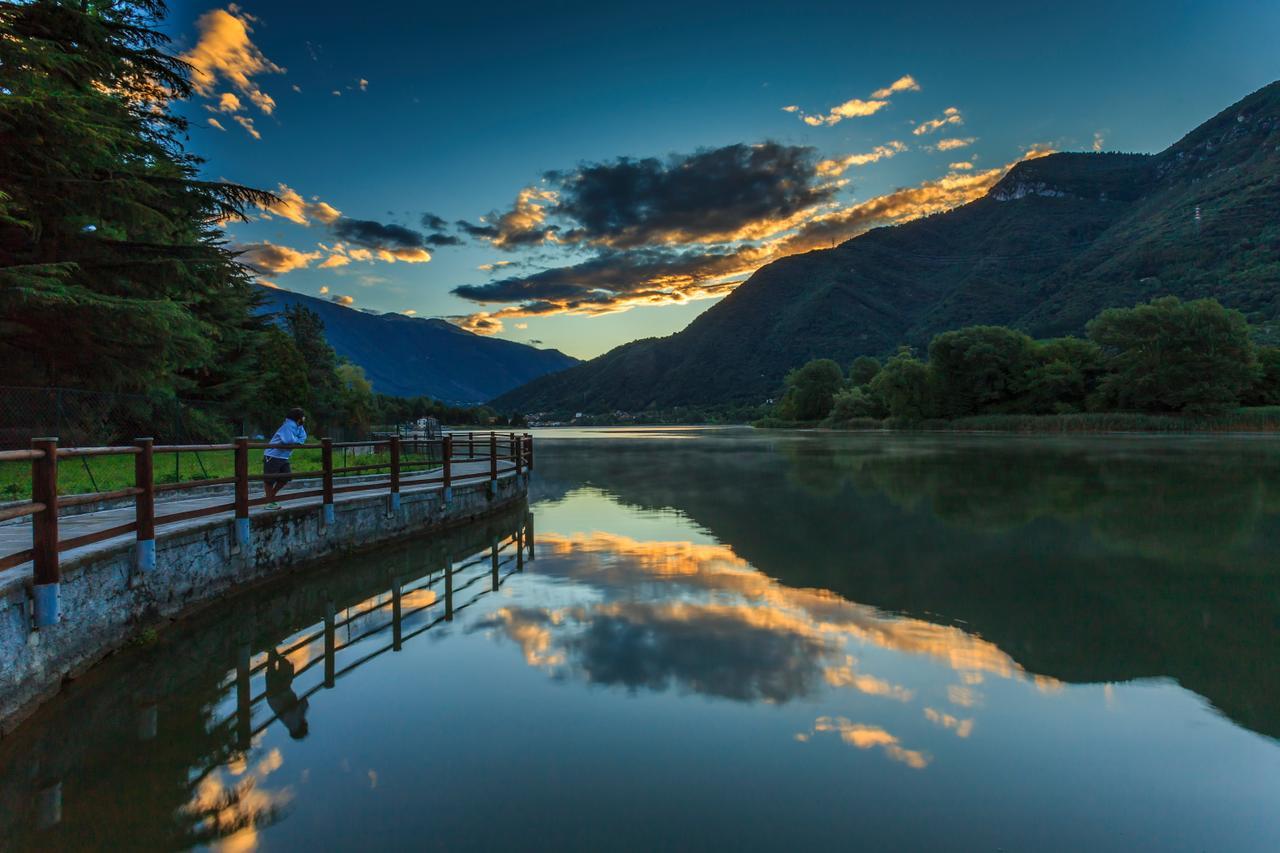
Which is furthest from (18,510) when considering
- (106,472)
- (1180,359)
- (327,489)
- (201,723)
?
(1180,359)

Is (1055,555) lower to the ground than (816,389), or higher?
lower

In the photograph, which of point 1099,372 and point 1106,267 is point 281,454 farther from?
point 1106,267

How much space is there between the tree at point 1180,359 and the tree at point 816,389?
52.7 meters

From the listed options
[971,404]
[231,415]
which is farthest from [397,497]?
[971,404]

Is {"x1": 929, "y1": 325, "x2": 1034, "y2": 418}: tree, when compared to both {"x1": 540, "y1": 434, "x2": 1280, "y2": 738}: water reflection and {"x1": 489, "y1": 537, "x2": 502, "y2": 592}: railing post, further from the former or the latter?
{"x1": 489, "y1": 537, "x2": 502, "y2": 592}: railing post

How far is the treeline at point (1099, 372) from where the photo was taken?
66875 millimetres

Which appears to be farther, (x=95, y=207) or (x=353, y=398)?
(x=353, y=398)

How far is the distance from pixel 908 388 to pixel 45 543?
100 metres

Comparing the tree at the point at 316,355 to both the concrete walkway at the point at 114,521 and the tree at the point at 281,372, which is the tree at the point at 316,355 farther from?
the concrete walkway at the point at 114,521

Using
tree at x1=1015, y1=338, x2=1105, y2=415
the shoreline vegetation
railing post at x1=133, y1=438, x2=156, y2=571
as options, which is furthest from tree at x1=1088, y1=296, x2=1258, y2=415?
railing post at x1=133, y1=438, x2=156, y2=571

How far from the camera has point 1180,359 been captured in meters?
67.9

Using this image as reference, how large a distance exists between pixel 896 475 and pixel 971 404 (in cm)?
7252

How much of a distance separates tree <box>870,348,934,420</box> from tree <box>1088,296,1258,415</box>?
21468mm

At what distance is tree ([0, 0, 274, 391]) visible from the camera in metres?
12.0
